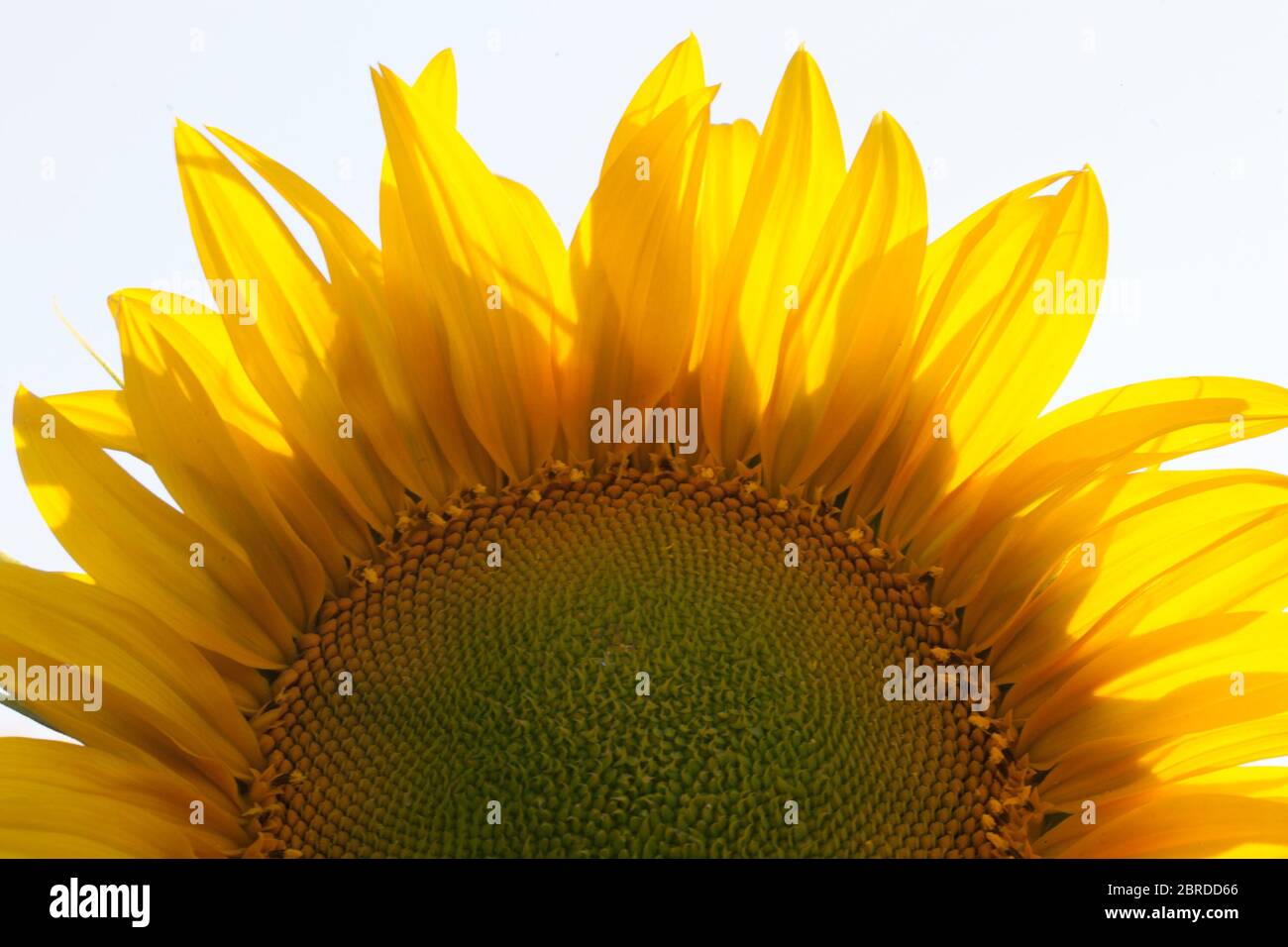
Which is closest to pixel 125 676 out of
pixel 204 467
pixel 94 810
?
pixel 94 810

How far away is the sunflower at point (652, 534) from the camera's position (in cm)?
229

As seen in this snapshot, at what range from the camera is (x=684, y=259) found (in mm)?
2631

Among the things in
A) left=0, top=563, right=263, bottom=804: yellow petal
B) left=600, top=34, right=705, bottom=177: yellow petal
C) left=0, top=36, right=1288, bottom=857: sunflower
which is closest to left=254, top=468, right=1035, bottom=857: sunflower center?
left=0, top=36, right=1288, bottom=857: sunflower

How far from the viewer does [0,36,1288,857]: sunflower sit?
2.29 meters

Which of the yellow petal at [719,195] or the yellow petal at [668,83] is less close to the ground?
the yellow petal at [668,83]

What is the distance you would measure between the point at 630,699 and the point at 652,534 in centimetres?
39

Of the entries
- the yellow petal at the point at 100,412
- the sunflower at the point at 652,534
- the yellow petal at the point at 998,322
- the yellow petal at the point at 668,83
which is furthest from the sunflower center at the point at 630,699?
the yellow petal at the point at 668,83

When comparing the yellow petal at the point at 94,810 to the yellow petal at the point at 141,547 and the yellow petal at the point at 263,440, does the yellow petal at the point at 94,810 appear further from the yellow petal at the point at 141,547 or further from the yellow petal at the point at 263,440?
the yellow petal at the point at 263,440

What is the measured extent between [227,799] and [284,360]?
818mm

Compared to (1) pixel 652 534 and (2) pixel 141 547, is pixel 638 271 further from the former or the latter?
(2) pixel 141 547

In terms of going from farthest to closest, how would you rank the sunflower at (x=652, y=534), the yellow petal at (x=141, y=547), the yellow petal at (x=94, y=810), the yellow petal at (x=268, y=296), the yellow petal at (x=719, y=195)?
the yellow petal at (x=719, y=195) < the yellow petal at (x=268, y=296) < the yellow petal at (x=141, y=547) < the sunflower at (x=652, y=534) < the yellow petal at (x=94, y=810)

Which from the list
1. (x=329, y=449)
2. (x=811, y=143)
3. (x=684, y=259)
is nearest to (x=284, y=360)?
(x=329, y=449)
